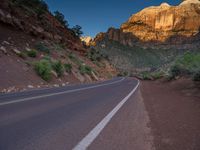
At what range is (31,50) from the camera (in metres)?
26.2

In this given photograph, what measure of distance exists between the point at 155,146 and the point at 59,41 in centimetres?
3940

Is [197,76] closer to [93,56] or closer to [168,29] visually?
[93,56]

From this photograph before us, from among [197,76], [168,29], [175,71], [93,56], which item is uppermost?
[168,29]

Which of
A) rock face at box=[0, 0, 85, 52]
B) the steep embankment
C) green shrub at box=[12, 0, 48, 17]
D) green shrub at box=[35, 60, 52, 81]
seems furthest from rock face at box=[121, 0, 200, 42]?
green shrub at box=[35, 60, 52, 81]

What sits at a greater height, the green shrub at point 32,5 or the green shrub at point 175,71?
the green shrub at point 32,5

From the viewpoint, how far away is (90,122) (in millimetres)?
5832

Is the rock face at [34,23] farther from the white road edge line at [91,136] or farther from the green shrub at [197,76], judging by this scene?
the white road edge line at [91,136]

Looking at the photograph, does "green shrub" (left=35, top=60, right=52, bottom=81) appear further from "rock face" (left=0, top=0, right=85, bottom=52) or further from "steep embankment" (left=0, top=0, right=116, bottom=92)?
"rock face" (left=0, top=0, right=85, bottom=52)

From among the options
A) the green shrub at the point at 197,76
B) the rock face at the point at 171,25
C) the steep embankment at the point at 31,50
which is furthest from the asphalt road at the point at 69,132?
the rock face at the point at 171,25

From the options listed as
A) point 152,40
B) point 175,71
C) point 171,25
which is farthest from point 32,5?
point 171,25

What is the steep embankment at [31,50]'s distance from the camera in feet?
61.3

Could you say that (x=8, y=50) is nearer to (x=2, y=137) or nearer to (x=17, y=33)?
(x=17, y=33)

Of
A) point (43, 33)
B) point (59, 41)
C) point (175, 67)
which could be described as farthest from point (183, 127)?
point (59, 41)

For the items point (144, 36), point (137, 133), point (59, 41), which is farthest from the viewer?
point (144, 36)
